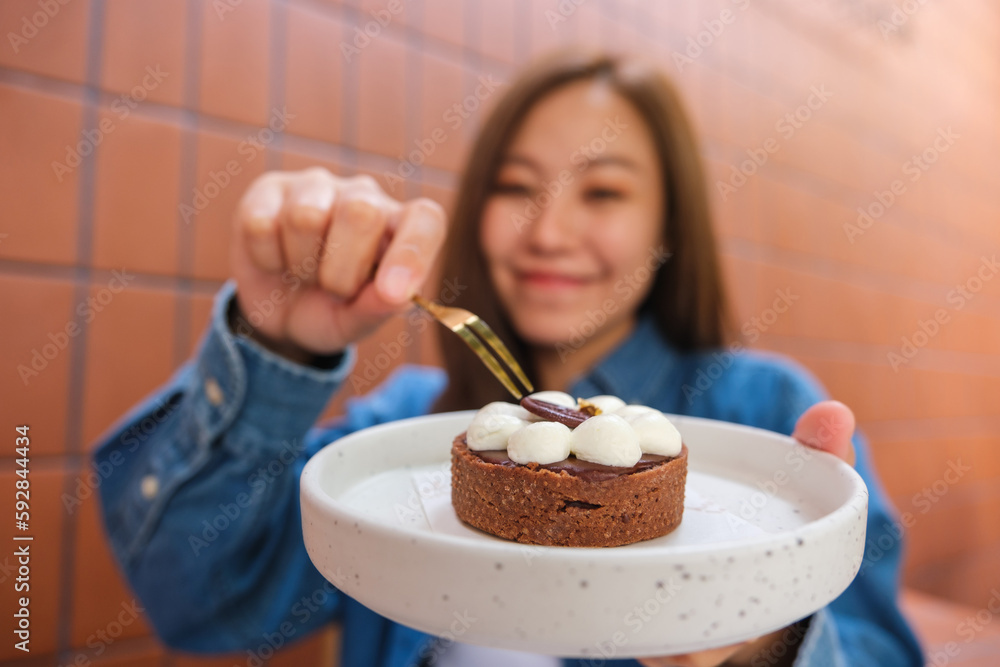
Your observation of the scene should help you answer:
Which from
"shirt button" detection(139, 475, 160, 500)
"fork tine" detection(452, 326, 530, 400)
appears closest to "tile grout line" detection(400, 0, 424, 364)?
"shirt button" detection(139, 475, 160, 500)

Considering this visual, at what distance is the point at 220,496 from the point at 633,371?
3.02ft

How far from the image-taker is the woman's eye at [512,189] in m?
1.50

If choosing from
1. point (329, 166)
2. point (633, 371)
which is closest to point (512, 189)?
point (633, 371)

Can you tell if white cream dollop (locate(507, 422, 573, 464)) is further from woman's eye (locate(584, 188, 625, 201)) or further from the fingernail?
woman's eye (locate(584, 188, 625, 201))

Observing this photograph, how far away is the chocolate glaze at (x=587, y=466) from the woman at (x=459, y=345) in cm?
19

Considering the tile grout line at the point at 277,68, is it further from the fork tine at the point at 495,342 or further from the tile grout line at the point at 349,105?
the fork tine at the point at 495,342

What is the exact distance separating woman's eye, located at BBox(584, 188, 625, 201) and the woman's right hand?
0.56 m

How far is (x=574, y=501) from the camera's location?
669 millimetres

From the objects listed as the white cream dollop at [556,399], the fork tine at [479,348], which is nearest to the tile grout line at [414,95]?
the fork tine at [479,348]

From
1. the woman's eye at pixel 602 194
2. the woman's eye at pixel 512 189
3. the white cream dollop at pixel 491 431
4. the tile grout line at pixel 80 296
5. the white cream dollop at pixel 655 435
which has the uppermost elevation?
the woman's eye at pixel 602 194

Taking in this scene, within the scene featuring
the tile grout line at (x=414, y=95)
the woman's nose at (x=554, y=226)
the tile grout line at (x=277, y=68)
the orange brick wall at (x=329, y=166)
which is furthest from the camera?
the tile grout line at (x=414, y=95)

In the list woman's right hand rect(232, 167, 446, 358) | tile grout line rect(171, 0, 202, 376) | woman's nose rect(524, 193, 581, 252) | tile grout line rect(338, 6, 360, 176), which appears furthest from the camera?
tile grout line rect(338, 6, 360, 176)

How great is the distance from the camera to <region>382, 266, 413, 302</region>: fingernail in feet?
2.85

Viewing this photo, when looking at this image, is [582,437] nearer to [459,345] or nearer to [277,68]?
[459,345]
